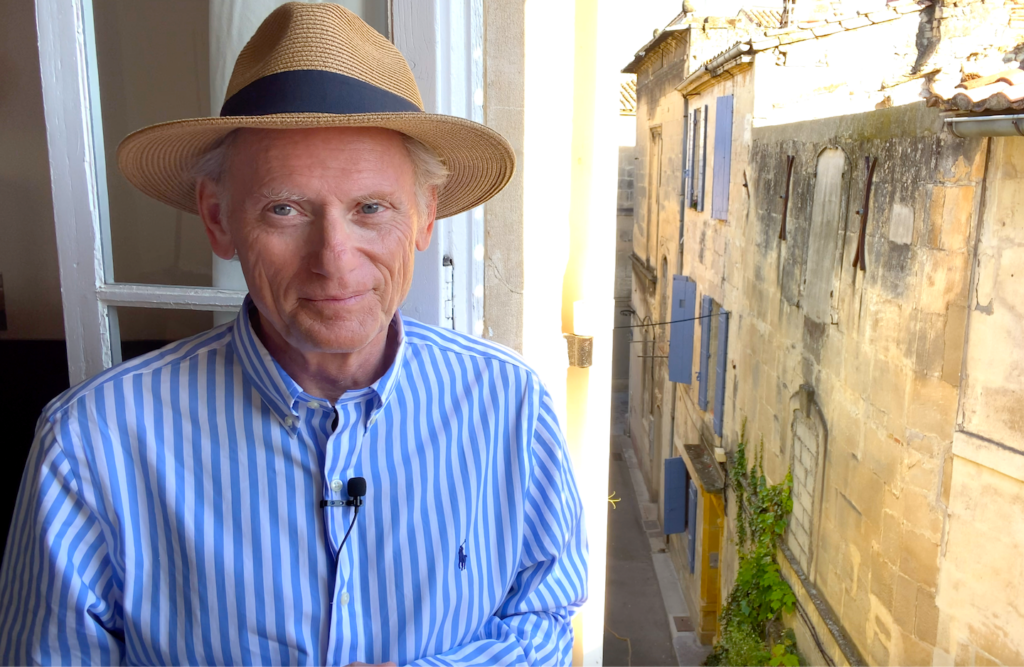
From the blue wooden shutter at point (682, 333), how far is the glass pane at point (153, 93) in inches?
362

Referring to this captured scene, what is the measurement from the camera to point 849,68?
7922 millimetres

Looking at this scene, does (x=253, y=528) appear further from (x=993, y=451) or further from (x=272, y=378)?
(x=993, y=451)

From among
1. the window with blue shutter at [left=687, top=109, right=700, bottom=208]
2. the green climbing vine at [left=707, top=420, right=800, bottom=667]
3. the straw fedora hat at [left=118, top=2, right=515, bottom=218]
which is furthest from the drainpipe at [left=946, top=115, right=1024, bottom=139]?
the window with blue shutter at [left=687, top=109, right=700, bottom=208]

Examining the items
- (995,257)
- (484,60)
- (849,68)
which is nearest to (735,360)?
(849,68)

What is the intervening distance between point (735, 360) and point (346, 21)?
8055 millimetres

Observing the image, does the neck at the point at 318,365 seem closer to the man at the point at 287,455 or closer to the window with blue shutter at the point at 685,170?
the man at the point at 287,455

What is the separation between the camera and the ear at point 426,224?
1310 mm

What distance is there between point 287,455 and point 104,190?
2.82 feet

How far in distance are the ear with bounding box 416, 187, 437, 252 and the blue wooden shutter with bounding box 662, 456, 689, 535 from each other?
9.53 m

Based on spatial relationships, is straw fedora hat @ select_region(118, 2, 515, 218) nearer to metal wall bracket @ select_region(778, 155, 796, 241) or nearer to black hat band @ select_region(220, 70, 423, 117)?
black hat band @ select_region(220, 70, 423, 117)

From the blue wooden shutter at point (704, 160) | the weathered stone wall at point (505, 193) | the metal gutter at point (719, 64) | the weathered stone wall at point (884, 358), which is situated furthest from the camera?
the blue wooden shutter at point (704, 160)

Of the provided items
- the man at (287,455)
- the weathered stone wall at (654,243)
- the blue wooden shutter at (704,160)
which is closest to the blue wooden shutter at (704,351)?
the blue wooden shutter at (704,160)

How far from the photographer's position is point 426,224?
1.35 m

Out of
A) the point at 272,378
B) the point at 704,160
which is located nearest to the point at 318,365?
the point at 272,378
